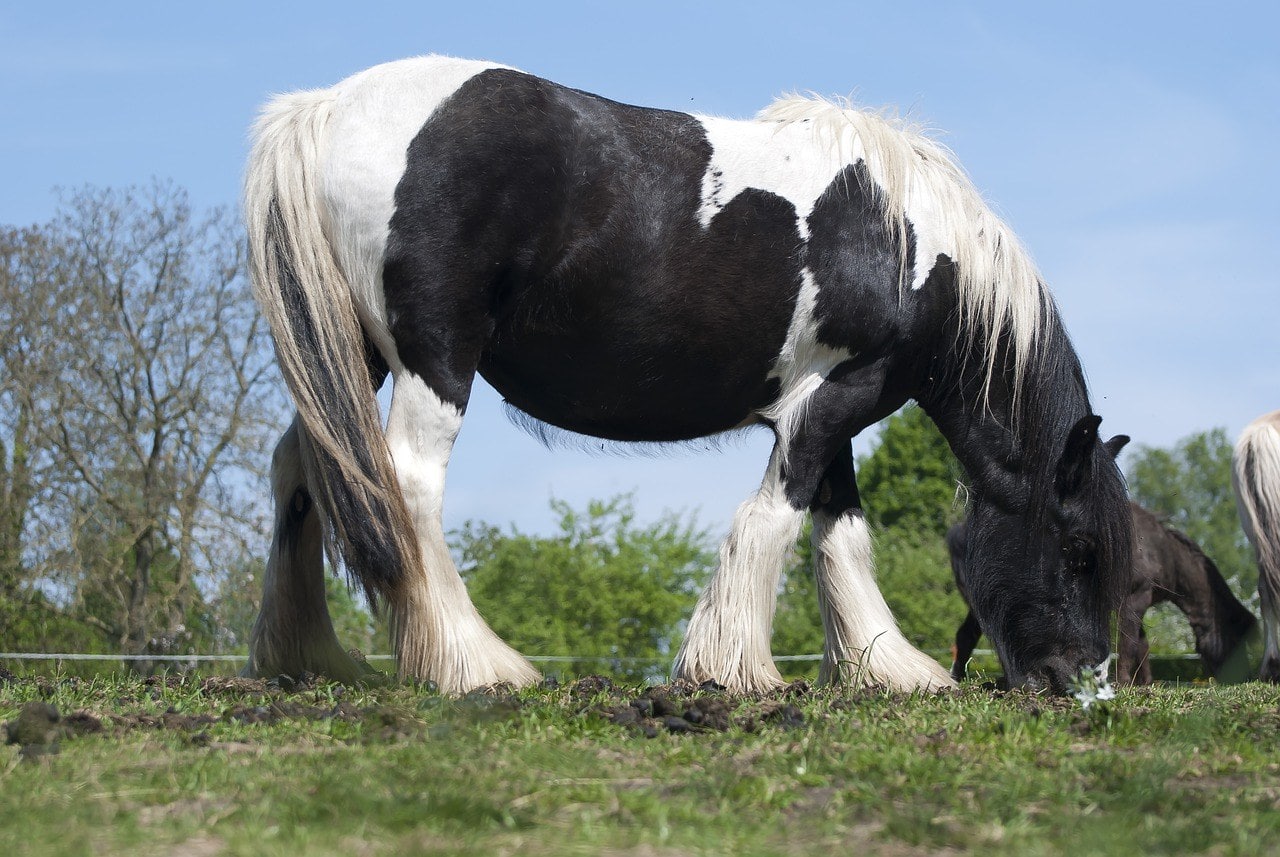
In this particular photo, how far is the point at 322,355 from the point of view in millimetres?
4523

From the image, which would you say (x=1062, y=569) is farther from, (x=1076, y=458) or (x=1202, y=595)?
(x=1202, y=595)

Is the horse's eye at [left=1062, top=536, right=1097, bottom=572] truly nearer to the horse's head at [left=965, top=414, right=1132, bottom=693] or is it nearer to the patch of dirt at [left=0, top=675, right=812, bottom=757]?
the horse's head at [left=965, top=414, right=1132, bottom=693]

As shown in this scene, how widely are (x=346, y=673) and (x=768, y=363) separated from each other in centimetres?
222

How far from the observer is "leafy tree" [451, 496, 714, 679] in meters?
29.8

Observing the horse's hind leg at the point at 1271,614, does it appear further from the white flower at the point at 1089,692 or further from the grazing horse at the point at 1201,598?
the white flower at the point at 1089,692

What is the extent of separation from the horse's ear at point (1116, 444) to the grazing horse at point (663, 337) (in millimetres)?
198

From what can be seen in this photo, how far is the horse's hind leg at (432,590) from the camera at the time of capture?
14.8ft

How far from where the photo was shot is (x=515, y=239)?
15.5 feet

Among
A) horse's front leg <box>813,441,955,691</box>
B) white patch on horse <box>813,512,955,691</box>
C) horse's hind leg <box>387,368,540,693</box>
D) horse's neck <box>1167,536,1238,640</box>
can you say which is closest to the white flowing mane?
horse's front leg <box>813,441,955,691</box>

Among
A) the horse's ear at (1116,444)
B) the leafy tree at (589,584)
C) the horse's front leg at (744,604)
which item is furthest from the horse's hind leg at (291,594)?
the leafy tree at (589,584)

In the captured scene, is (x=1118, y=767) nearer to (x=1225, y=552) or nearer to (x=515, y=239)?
(x=515, y=239)

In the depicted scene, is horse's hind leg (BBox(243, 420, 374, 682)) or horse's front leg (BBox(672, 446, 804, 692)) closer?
horse's front leg (BBox(672, 446, 804, 692))

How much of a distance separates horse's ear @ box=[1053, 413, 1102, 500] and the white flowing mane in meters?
0.35

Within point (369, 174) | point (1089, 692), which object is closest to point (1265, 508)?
point (1089, 692)
